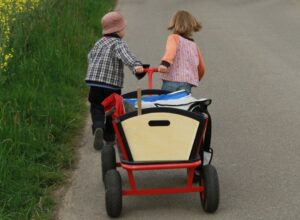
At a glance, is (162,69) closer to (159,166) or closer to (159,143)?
(159,143)

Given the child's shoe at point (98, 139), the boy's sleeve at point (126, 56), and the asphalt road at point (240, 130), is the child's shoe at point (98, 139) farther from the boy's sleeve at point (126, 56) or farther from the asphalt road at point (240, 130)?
the boy's sleeve at point (126, 56)

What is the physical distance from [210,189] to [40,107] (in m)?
2.66

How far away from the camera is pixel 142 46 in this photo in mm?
12391

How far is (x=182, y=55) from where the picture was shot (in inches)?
233

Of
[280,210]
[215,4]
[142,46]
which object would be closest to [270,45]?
[142,46]

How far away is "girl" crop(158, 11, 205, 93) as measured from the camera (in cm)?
587

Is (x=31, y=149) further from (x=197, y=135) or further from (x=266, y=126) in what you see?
(x=266, y=126)

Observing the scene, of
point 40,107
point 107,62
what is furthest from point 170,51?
point 40,107

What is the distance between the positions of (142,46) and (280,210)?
7779mm

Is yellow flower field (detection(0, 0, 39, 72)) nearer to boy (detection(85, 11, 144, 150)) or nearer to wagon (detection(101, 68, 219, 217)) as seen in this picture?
boy (detection(85, 11, 144, 150))

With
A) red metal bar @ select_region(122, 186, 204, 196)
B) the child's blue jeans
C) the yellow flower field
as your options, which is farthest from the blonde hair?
the yellow flower field

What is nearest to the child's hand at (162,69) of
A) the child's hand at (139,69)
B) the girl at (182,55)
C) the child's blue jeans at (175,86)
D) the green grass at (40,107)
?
the child's hand at (139,69)

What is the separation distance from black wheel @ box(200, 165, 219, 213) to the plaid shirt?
1.69m

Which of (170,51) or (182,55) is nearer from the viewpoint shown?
(170,51)
